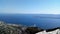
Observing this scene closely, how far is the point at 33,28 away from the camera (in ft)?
9.96

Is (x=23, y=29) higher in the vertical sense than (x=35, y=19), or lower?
lower

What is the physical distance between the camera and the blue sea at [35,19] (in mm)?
2936

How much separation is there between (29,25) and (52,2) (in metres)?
0.82

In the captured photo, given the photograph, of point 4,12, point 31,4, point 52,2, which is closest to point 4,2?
point 4,12

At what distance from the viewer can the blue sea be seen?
294cm

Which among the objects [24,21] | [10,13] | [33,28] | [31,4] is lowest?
[33,28]

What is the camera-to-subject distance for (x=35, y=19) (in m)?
2.97

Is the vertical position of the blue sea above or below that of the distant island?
above

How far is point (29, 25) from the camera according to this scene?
3006 millimetres

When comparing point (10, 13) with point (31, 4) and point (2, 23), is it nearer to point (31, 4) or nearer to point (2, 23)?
point (2, 23)

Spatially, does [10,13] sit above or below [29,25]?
above

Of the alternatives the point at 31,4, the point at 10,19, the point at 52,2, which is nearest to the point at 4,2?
the point at 10,19

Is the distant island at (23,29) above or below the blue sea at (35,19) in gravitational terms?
below

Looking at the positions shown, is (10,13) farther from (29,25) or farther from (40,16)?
(40,16)
